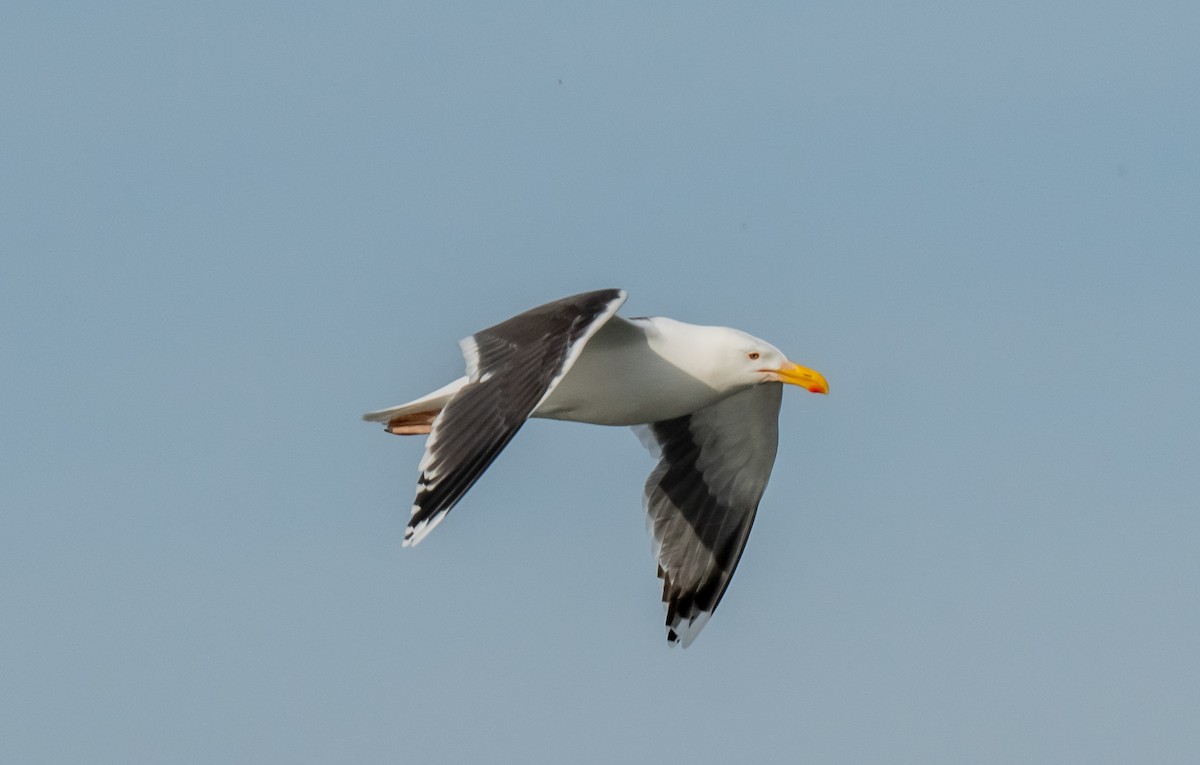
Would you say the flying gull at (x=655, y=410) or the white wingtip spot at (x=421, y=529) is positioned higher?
the flying gull at (x=655, y=410)

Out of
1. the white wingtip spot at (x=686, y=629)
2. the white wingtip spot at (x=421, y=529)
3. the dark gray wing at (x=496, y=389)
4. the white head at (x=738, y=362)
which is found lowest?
the white wingtip spot at (x=686, y=629)

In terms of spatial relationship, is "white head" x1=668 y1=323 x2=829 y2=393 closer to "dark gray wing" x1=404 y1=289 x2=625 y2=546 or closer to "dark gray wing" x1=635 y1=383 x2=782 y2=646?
"dark gray wing" x1=404 y1=289 x2=625 y2=546

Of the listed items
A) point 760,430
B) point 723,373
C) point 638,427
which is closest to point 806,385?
point 723,373

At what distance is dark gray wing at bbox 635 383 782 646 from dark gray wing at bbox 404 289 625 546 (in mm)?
2923

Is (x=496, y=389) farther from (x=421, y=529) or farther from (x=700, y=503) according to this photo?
(x=700, y=503)

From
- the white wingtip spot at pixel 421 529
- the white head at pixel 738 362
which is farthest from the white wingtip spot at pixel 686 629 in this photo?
the white wingtip spot at pixel 421 529

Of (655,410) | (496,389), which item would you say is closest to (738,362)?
(655,410)

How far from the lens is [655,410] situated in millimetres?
11844

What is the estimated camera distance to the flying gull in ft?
30.5

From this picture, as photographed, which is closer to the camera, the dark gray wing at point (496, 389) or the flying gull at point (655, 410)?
the dark gray wing at point (496, 389)

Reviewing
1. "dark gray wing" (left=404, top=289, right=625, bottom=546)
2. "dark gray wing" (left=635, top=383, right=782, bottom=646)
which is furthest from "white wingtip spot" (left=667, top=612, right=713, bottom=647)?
"dark gray wing" (left=404, top=289, right=625, bottom=546)

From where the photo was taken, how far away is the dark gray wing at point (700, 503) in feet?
43.6

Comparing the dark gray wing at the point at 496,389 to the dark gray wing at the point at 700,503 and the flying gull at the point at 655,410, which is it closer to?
the flying gull at the point at 655,410

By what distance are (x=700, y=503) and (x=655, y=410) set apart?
1.79 meters
